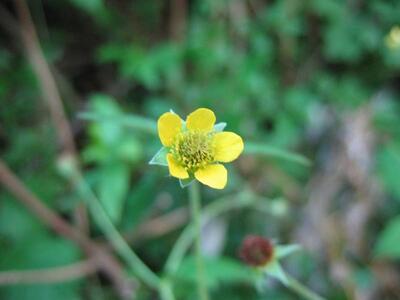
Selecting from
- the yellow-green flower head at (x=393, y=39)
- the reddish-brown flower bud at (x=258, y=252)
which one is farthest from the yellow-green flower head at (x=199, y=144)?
the yellow-green flower head at (x=393, y=39)

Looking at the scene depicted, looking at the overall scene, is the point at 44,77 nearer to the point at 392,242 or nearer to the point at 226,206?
the point at 226,206

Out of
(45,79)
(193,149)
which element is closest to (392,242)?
(193,149)

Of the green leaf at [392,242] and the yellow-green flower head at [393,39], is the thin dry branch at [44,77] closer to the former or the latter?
the green leaf at [392,242]

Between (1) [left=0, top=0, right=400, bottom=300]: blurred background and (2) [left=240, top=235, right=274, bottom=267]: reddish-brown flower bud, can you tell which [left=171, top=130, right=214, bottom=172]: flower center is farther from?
(1) [left=0, top=0, right=400, bottom=300]: blurred background

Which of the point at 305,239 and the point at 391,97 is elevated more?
the point at 391,97

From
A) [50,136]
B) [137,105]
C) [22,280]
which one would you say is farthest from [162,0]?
[22,280]

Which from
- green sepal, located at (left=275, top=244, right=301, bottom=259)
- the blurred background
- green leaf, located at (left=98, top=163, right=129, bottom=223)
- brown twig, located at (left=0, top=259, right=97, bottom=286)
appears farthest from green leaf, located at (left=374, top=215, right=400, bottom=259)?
brown twig, located at (left=0, top=259, right=97, bottom=286)

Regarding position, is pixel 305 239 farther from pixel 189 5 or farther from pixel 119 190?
pixel 189 5
